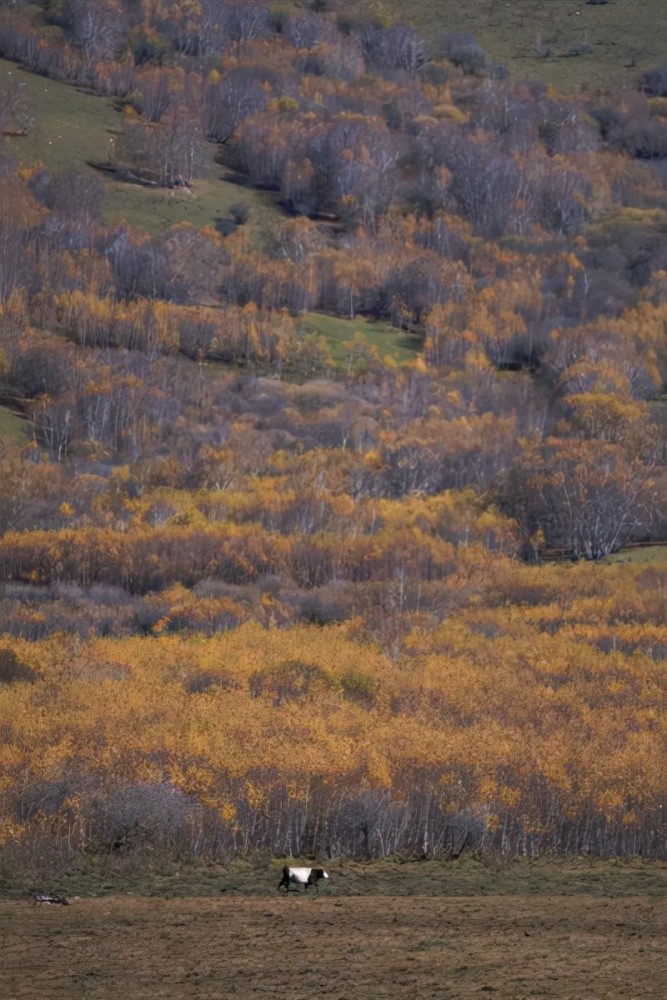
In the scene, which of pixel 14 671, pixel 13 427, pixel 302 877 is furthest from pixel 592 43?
pixel 302 877

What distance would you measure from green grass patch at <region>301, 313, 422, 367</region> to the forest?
346 mm

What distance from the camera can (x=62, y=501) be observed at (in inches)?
2975

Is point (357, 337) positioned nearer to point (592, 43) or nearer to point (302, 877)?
point (592, 43)

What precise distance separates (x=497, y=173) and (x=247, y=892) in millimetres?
105147

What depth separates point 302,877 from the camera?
109 ft

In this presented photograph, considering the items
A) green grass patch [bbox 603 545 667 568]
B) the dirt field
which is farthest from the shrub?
green grass patch [bbox 603 545 667 568]

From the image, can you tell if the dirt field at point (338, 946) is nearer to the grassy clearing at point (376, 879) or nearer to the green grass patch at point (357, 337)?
the grassy clearing at point (376, 879)

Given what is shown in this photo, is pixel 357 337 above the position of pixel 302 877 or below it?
above

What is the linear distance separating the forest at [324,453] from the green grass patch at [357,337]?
1.14 feet

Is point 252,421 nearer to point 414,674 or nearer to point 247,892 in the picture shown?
point 414,674

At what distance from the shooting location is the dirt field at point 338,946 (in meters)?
25.6

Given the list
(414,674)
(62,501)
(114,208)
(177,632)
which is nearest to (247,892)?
(414,674)

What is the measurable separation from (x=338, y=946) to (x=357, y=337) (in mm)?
77040

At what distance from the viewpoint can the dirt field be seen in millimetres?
25578
